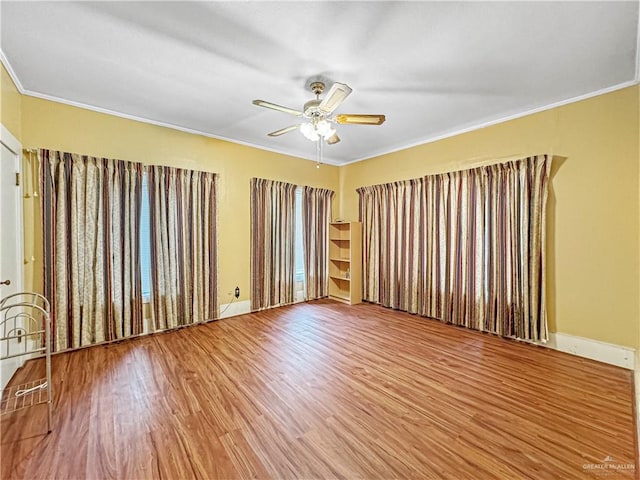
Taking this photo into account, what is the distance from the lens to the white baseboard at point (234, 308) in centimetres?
401

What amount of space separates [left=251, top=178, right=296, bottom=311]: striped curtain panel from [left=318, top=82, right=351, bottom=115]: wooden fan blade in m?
2.28

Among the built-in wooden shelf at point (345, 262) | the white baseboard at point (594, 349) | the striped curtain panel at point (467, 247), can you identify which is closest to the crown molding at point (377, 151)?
the striped curtain panel at point (467, 247)

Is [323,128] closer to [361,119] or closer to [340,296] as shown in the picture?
[361,119]

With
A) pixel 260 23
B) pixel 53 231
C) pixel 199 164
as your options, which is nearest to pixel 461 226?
pixel 260 23

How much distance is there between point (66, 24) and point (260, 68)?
1269mm

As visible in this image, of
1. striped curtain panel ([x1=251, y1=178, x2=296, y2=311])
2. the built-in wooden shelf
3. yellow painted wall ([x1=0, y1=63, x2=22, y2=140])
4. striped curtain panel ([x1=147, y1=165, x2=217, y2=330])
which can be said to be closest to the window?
striped curtain panel ([x1=147, y1=165, x2=217, y2=330])

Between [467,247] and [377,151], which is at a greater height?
[377,151]

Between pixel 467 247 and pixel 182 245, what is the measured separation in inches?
147

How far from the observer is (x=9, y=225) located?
2316 millimetres

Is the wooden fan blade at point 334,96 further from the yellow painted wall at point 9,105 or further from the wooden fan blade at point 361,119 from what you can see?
the yellow painted wall at point 9,105

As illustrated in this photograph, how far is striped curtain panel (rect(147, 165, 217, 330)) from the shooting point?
3363 millimetres

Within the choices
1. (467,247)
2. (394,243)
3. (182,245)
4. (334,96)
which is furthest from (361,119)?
(182,245)

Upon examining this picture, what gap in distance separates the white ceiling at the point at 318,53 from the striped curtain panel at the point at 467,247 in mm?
939

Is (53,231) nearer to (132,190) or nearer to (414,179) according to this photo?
(132,190)
